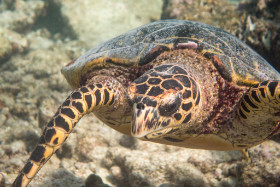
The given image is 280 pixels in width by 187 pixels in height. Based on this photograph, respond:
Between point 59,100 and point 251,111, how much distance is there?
4.81m

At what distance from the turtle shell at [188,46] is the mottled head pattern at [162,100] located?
583 millimetres

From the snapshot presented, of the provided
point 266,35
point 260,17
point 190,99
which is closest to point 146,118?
point 190,99

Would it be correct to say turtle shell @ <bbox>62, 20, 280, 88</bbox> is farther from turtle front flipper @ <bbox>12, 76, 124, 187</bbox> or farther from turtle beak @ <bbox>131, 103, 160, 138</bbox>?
turtle beak @ <bbox>131, 103, 160, 138</bbox>

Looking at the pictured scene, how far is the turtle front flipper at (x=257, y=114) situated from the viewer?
199cm

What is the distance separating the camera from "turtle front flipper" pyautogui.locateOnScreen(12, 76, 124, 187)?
2129 mm

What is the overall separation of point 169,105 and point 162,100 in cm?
9

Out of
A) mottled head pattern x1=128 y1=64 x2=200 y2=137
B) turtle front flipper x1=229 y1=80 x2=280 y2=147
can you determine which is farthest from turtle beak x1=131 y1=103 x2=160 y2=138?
turtle front flipper x1=229 y1=80 x2=280 y2=147

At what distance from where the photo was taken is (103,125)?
16.1 feet

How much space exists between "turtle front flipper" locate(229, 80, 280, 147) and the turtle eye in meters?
0.86

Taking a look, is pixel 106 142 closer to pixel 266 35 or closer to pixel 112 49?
pixel 112 49

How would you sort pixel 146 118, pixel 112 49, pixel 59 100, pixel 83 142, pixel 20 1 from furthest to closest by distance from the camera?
pixel 20 1, pixel 59 100, pixel 83 142, pixel 112 49, pixel 146 118

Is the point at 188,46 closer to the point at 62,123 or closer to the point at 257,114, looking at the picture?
the point at 257,114

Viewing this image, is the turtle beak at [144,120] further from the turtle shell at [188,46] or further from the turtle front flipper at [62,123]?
the turtle shell at [188,46]

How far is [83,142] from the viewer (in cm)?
439
